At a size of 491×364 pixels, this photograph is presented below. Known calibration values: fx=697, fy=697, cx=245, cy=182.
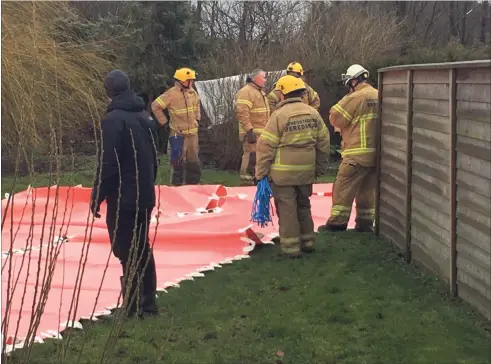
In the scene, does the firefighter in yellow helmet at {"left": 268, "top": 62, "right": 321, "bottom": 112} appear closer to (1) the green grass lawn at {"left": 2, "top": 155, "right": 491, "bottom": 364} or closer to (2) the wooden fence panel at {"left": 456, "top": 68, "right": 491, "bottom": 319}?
(1) the green grass lawn at {"left": 2, "top": 155, "right": 491, "bottom": 364}

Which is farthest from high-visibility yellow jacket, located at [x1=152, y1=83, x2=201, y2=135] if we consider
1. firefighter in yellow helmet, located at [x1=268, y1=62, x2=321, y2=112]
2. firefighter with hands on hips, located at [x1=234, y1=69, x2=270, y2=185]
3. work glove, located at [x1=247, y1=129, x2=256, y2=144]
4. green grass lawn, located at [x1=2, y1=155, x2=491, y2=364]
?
green grass lawn, located at [x1=2, y1=155, x2=491, y2=364]

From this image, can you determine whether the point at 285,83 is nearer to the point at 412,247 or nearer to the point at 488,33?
the point at 412,247

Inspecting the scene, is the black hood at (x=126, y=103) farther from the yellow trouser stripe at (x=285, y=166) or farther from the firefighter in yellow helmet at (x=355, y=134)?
the firefighter in yellow helmet at (x=355, y=134)

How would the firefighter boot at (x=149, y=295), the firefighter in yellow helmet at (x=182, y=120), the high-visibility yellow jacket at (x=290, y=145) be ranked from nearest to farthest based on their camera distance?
the firefighter boot at (x=149, y=295)
the high-visibility yellow jacket at (x=290, y=145)
the firefighter in yellow helmet at (x=182, y=120)

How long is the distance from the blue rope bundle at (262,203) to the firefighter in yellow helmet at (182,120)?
15.9 feet

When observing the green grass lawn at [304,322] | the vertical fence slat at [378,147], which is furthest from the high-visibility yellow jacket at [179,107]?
the green grass lawn at [304,322]

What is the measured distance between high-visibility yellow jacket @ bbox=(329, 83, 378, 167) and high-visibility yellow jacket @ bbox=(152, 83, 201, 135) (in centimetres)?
482

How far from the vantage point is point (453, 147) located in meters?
5.38

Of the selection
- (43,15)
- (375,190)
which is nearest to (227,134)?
(43,15)

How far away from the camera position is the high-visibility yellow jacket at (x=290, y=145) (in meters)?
7.03

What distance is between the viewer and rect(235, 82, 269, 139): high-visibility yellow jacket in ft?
40.6

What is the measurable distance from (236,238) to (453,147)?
3255mm

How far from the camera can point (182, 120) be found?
40.8 feet

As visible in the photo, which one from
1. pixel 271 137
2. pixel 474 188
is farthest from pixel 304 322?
pixel 271 137
